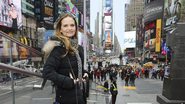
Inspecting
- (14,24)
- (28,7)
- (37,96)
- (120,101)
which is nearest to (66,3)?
(28,7)

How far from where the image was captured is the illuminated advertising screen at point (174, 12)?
6353cm

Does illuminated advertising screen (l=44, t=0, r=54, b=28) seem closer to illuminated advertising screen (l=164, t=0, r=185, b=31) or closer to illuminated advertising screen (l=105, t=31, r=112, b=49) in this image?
illuminated advertising screen (l=164, t=0, r=185, b=31)

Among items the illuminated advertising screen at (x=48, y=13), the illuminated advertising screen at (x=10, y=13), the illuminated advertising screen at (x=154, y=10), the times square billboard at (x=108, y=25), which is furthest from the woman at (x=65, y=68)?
the times square billboard at (x=108, y=25)

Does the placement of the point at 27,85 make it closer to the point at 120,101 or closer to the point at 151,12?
the point at 120,101

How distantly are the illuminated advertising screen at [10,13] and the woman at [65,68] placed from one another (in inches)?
1781

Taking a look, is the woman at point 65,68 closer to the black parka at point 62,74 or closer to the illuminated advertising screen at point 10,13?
the black parka at point 62,74

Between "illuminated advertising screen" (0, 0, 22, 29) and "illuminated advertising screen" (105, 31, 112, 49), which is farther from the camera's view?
"illuminated advertising screen" (105, 31, 112, 49)

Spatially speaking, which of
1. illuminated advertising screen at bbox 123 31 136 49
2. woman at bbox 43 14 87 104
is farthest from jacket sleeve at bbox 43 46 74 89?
illuminated advertising screen at bbox 123 31 136 49

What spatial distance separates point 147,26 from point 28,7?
40.4 meters

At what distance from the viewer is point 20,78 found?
5000 millimetres

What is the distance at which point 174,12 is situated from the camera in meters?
67.0

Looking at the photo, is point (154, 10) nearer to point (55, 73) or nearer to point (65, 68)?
point (65, 68)

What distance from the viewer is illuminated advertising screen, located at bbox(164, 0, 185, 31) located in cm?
6353

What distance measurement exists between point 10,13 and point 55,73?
1937 inches
